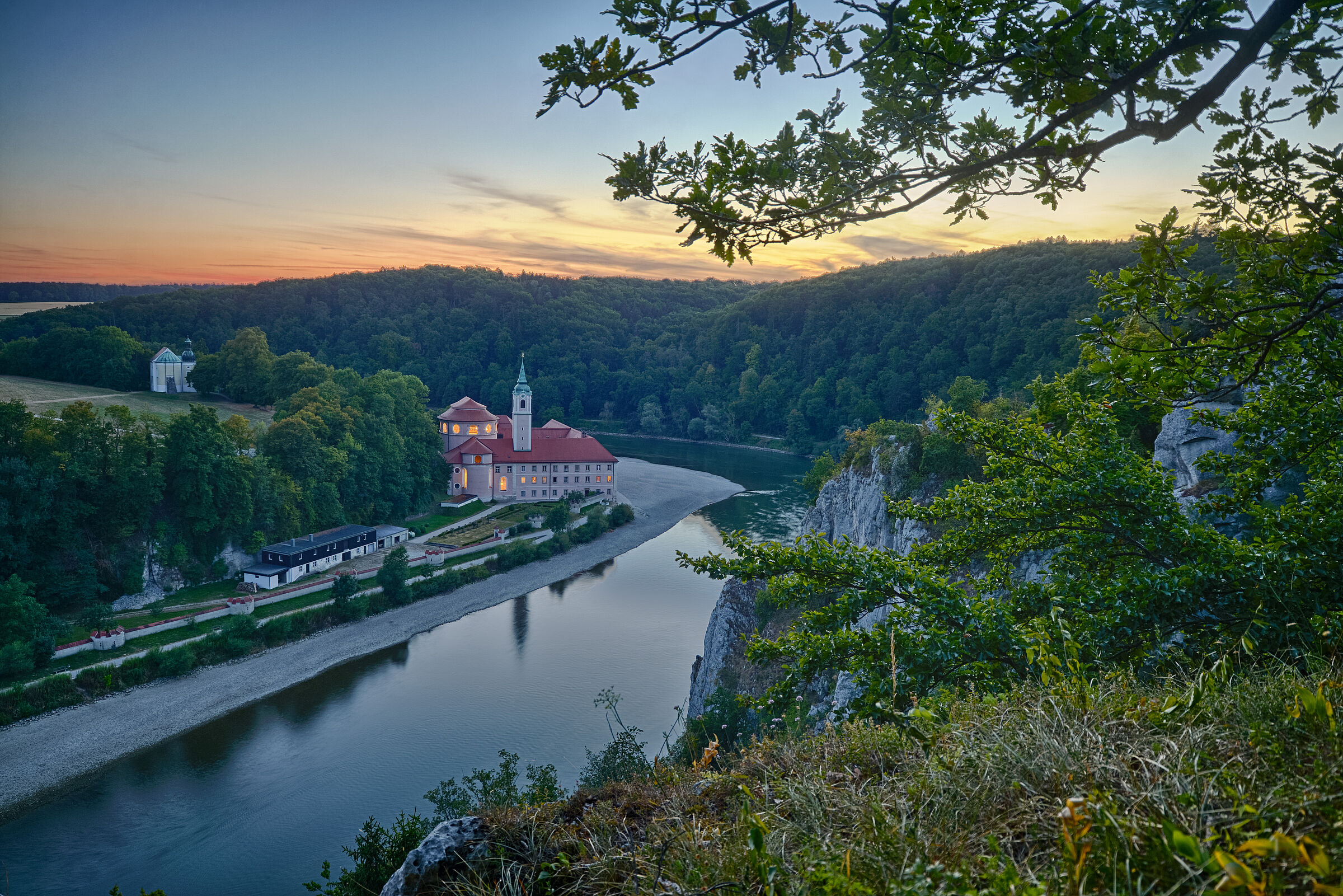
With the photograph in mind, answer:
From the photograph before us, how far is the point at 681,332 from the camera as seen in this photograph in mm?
96062

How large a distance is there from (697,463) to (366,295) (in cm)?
5539

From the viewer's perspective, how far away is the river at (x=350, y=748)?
13.0 m

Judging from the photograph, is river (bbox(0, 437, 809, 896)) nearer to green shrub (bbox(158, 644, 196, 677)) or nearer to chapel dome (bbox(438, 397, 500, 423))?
green shrub (bbox(158, 644, 196, 677))

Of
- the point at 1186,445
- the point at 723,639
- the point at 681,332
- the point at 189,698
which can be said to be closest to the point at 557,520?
the point at 189,698

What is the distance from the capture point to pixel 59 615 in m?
22.5

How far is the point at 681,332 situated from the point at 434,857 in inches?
3717

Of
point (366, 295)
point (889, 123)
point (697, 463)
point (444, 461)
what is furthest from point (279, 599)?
point (366, 295)

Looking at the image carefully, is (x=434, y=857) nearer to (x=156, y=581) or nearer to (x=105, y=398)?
(x=156, y=581)

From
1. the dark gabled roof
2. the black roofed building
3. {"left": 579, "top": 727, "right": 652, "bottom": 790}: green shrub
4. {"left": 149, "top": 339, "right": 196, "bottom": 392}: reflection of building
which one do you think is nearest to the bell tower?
the dark gabled roof

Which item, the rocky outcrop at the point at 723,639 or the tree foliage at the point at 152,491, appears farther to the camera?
the tree foliage at the point at 152,491

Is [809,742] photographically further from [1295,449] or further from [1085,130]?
[1295,449]

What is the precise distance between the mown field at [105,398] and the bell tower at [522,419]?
1332 centimetres

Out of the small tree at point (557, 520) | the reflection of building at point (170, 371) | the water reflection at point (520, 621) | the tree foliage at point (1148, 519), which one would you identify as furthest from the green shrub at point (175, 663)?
the reflection of building at point (170, 371)

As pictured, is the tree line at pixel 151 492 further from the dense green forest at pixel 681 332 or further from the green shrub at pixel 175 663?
the dense green forest at pixel 681 332
